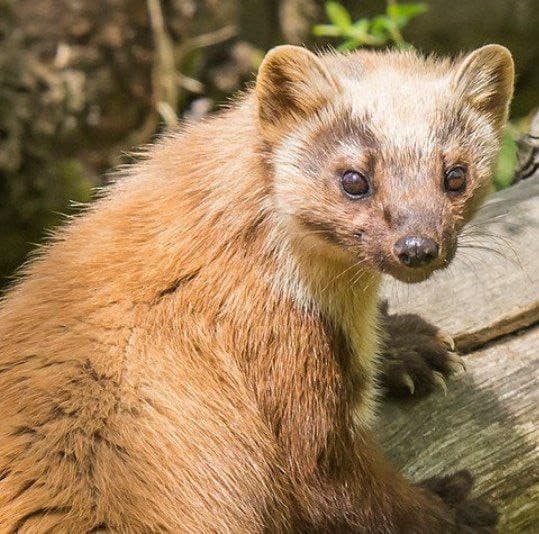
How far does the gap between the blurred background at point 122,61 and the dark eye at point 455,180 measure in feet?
10.6

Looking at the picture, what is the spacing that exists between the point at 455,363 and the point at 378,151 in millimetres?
1482

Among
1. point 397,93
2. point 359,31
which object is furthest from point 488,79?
point 359,31

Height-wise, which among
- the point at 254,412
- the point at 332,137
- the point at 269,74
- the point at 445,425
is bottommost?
the point at 445,425

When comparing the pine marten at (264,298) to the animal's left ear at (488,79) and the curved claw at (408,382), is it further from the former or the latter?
the curved claw at (408,382)

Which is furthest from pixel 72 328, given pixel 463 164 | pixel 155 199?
pixel 463 164

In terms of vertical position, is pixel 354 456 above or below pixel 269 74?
below

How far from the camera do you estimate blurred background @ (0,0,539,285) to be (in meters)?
8.59

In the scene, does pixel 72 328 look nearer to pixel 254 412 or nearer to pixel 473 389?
pixel 254 412

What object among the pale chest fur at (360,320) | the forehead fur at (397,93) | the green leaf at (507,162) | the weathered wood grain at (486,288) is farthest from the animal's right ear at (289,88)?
the green leaf at (507,162)

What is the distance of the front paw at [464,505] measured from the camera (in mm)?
4395

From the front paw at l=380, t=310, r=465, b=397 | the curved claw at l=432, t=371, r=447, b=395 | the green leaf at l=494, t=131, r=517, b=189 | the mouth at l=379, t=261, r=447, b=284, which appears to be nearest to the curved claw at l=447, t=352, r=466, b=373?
the front paw at l=380, t=310, r=465, b=397

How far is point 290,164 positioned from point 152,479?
1387 millimetres

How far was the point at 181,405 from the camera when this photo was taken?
12.8 feet

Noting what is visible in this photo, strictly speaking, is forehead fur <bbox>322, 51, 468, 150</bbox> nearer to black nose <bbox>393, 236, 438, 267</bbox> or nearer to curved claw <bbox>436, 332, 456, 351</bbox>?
black nose <bbox>393, 236, 438, 267</bbox>
